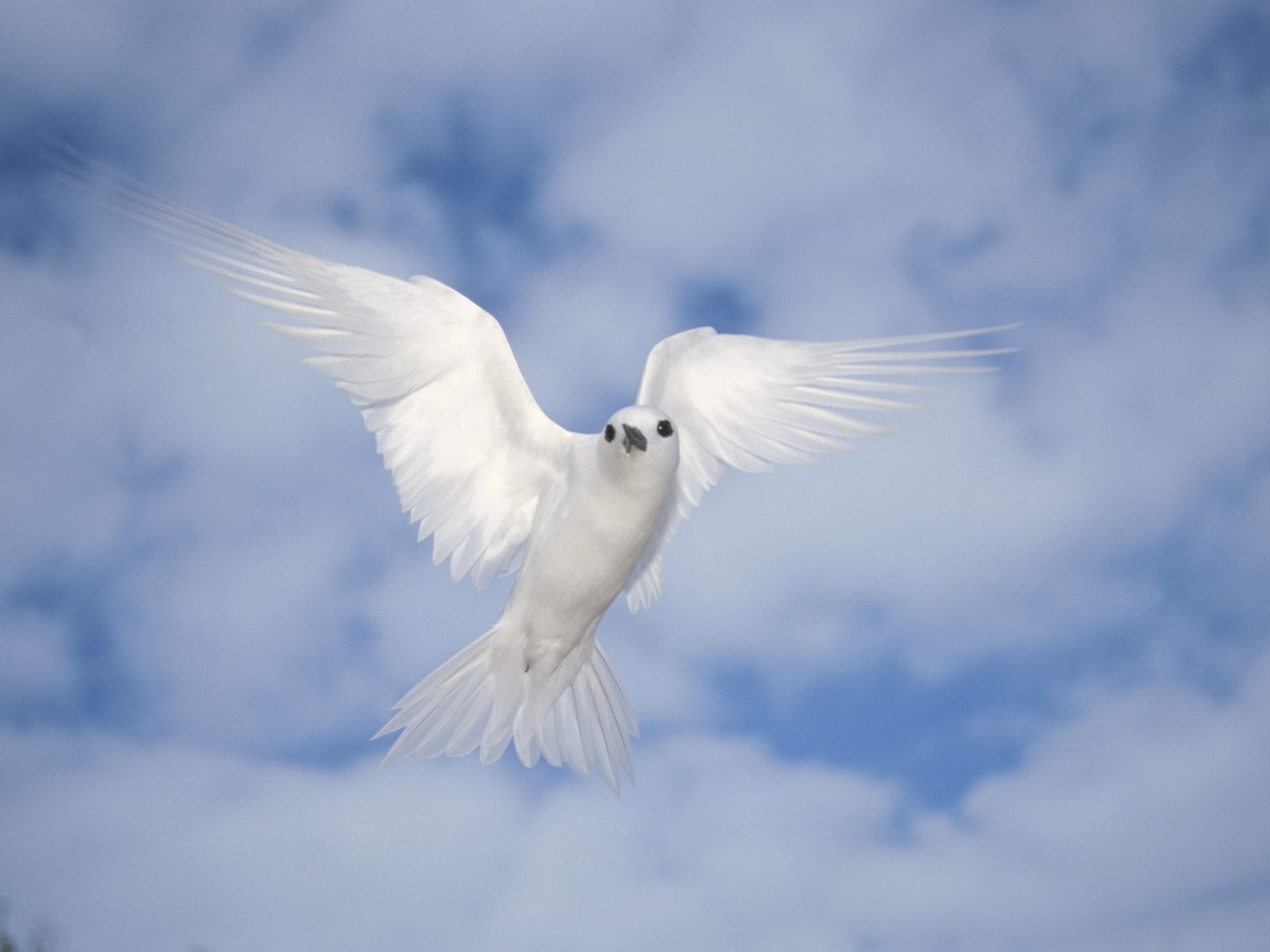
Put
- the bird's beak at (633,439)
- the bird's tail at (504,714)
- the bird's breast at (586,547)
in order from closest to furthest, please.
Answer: the bird's beak at (633,439), the bird's breast at (586,547), the bird's tail at (504,714)

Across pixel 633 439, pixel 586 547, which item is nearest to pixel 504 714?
pixel 586 547

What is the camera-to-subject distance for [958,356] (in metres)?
7.49

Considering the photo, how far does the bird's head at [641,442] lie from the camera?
675 centimetres

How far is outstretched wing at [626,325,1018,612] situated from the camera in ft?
26.1

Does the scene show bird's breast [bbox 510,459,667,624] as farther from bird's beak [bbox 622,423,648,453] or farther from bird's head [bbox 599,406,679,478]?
bird's beak [bbox 622,423,648,453]

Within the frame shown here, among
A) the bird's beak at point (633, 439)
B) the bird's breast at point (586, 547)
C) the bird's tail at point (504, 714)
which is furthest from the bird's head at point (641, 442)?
the bird's tail at point (504, 714)

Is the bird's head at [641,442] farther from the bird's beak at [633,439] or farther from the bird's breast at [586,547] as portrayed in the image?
the bird's breast at [586,547]

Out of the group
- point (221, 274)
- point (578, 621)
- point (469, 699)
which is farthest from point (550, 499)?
point (221, 274)

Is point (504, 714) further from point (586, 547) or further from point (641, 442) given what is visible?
point (641, 442)

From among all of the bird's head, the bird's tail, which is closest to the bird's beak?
the bird's head

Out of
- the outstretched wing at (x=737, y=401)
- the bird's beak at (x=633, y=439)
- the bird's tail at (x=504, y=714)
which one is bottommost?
the bird's tail at (x=504, y=714)

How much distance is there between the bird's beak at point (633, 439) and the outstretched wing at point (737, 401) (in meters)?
1.31

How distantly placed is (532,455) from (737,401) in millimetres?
1366

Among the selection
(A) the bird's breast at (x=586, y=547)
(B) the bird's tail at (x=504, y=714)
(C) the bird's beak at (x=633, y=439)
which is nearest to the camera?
(C) the bird's beak at (x=633, y=439)
